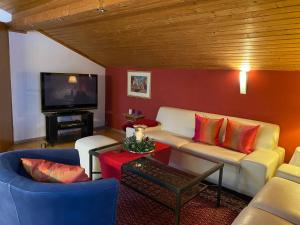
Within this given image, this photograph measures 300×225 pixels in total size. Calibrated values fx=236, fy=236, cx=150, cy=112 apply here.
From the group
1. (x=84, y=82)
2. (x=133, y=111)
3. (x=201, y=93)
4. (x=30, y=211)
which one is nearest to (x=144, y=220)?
(x=30, y=211)

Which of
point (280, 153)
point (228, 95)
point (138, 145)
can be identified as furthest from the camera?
point (228, 95)

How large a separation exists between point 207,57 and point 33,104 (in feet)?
10.6

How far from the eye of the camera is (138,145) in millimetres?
2693

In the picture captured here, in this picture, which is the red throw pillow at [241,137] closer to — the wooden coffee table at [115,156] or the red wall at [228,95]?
the red wall at [228,95]

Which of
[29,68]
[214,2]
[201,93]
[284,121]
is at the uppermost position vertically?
[214,2]

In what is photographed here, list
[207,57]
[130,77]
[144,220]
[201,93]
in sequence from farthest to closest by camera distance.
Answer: [130,77] → [201,93] → [207,57] → [144,220]

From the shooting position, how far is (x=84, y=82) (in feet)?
15.6

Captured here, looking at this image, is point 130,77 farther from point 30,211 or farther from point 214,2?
point 30,211

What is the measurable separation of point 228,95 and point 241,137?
85 cm

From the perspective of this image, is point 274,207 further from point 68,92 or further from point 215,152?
point 68,92

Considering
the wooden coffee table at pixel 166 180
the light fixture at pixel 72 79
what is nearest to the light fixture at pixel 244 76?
the wooden coffee table at pixel 166 180

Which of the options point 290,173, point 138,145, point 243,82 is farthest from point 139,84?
point 290,173

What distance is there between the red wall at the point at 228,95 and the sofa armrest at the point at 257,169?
669mm

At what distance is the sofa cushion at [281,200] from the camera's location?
171 centimetres
